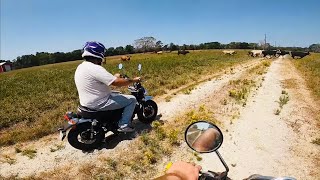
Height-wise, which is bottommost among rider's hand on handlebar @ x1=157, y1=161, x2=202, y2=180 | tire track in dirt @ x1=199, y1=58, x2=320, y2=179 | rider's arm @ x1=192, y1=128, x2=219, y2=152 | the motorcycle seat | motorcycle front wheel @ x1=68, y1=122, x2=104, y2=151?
tire track in dirt @ x1=199, y1=58, x2=320, y2=179

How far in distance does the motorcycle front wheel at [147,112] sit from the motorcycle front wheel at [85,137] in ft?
5.79

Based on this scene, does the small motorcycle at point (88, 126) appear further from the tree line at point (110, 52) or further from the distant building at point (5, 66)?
the distant building at point (5, 66)

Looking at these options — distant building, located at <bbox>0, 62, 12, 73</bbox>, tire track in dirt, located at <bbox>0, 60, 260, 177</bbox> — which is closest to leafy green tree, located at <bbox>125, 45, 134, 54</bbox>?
distant building, located at <bbox>0, 62, 12, 73</bbox>

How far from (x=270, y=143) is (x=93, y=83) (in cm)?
508

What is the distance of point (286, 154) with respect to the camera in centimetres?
792

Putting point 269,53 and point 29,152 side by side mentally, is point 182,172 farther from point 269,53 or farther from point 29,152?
point 269,53

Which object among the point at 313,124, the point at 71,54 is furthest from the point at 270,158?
the point at 71,54

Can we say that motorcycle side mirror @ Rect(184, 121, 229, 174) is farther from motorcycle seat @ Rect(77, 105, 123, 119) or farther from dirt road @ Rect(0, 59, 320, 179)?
motorcycle seat @ Rect(77, 105, 123, 119)

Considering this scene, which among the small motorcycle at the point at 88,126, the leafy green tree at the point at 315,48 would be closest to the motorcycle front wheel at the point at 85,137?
the small motorcycle at the point at 88,126

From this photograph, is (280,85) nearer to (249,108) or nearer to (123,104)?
(249,108)

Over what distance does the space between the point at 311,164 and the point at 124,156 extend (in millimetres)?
4536

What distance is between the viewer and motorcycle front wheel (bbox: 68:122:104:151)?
312 inches

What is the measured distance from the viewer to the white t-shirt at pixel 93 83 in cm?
770

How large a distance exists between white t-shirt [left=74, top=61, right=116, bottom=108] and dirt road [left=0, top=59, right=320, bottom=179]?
1.39m
